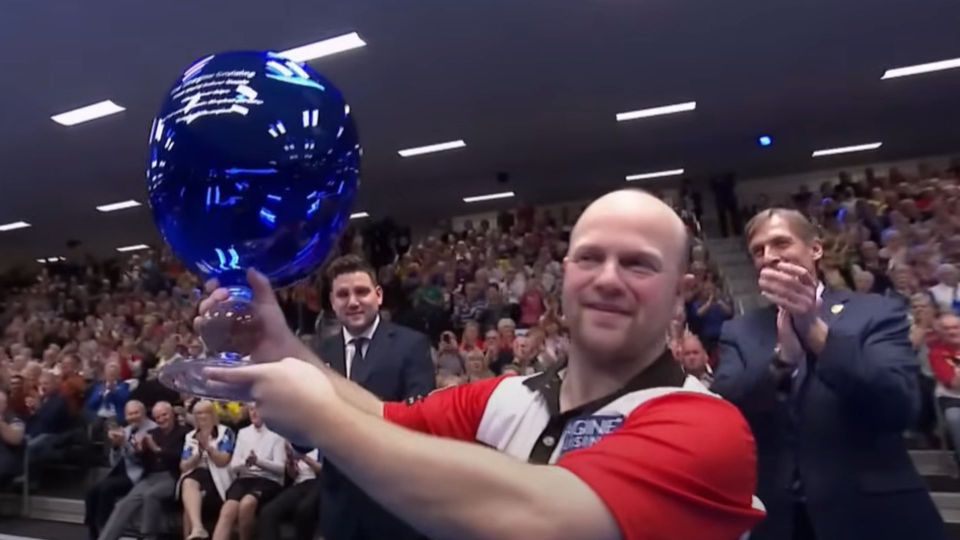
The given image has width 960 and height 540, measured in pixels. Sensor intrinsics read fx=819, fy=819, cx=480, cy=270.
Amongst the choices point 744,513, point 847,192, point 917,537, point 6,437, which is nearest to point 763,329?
point 917,537

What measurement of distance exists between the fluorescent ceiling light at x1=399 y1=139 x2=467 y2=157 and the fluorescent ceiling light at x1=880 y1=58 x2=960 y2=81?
454 centimetres

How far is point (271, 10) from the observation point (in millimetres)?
5395

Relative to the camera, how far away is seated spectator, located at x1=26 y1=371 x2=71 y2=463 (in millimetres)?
6410

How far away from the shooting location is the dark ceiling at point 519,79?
18.9ft

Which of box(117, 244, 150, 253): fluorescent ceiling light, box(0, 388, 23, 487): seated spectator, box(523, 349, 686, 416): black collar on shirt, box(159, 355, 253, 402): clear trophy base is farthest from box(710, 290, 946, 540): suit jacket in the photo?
box(117, 244, 150, 253): fluorescent ceiling light

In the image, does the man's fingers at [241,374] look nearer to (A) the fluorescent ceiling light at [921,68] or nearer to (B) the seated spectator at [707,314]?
(B) the seated spectator at [707,314]

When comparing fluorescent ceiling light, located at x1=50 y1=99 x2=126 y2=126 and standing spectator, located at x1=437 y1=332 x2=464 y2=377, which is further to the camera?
fluorescent ceiling light, located at x1=50 y1=99 x2=126 y2=126

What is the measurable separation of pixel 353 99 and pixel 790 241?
21.3 feet

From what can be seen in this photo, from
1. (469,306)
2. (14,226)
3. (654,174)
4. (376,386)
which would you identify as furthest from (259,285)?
(14,226)

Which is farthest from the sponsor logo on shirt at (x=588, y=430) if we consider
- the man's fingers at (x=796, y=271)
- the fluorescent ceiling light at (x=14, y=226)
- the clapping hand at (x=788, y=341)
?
the fluorescent ceiling light at (x=14, y=226)

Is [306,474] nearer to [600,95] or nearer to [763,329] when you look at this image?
[763,329]

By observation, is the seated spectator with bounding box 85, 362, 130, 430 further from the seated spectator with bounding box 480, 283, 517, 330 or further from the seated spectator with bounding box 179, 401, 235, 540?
the seated spectator with bounding box 480, 283, 517, 330

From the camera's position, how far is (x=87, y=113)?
7621 mm

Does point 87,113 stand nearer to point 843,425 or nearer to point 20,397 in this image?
point 20,397
